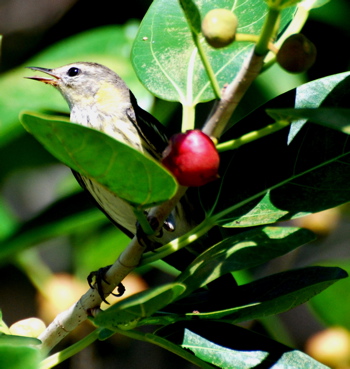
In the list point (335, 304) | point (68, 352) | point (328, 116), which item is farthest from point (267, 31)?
point (335, 304)

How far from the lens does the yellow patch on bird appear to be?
3035 mm

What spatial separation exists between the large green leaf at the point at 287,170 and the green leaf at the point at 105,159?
318 millimetres

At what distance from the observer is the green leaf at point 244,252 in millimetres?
1331

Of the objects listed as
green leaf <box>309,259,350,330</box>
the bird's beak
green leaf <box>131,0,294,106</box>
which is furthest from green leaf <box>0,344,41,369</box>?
the bird's beak

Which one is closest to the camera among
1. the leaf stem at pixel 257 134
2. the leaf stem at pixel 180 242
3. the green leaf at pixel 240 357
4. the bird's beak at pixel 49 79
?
the leaf stem at pixel 257 134

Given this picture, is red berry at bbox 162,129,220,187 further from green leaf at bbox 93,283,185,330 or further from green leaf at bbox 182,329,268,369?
green leaf at bbox 182,329,268,369

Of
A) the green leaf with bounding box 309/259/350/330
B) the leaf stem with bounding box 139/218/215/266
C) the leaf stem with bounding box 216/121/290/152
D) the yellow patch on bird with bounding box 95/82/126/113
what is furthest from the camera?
the yellow patch on bird with bounding box 95/82/126/113

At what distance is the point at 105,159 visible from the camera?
4.00ft

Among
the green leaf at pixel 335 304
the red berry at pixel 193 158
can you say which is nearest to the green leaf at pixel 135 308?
the red berry at pixel 193 158

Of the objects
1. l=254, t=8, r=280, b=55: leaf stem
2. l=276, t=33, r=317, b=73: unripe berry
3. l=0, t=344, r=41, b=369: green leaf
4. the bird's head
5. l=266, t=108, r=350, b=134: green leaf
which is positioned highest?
l=254, t=8, r=280, b=55: leaf stem

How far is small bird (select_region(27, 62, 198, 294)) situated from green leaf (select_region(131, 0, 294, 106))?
0.66 meters

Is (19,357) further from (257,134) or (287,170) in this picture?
(287,170)

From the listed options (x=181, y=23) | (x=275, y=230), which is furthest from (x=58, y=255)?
(x=275, y=230)

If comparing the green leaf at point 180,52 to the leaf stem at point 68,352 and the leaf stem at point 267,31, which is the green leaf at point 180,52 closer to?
the leaf stem at point 267,31
